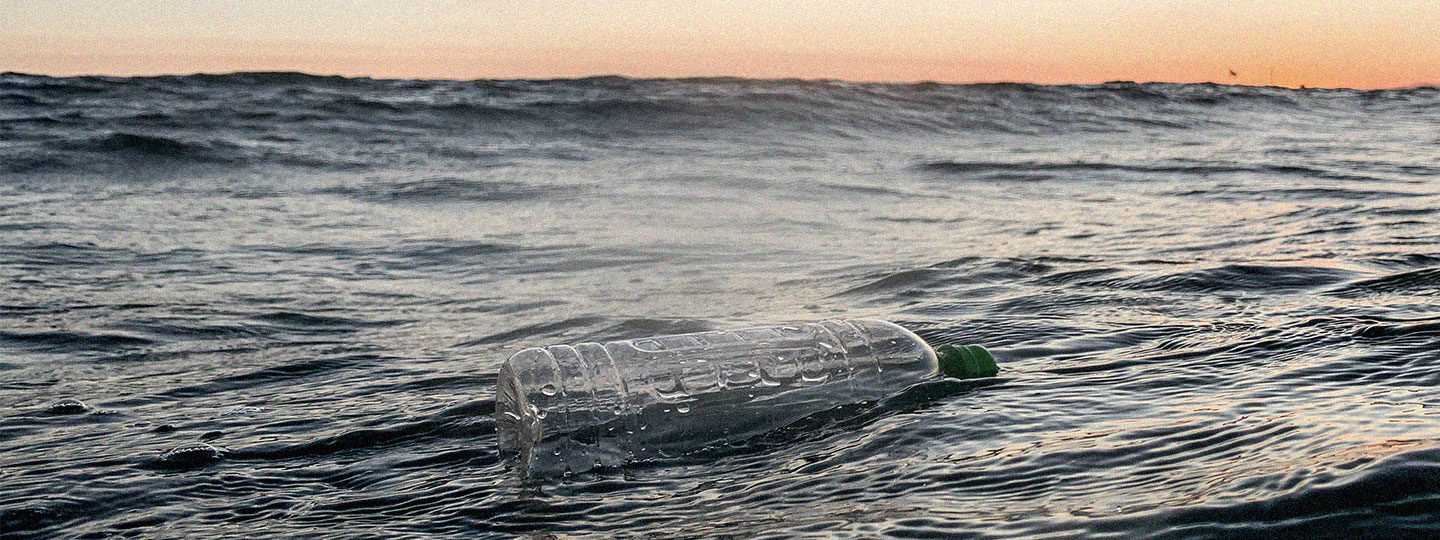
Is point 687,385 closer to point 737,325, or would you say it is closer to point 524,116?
point 737,325

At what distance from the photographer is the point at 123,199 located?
10016 mm


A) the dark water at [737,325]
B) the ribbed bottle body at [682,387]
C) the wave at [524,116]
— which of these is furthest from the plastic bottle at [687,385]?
the wave at [524,116]

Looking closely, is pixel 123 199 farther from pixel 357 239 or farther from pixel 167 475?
pixel 167 475

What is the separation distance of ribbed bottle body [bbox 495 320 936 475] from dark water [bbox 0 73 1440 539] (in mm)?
140

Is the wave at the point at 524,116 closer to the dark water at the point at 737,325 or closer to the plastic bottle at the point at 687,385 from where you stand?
the dark water at the point at 737,325

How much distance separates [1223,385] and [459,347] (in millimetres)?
2427

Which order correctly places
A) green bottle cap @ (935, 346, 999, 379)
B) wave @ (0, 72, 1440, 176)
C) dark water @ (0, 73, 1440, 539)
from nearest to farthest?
dark water @ (0, 73, 1440, 539), green bottle cap @ (935, 346, 999, 379), wave @ (0, 72, 1440, 176)

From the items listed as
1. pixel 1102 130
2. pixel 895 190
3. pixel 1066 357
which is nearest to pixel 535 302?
pixel 1066 357

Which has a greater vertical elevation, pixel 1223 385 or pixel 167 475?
pixel 1223 385

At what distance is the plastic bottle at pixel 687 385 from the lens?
2816 mm

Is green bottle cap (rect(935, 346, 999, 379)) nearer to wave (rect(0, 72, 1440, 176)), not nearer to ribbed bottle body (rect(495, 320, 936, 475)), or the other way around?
ribbed bottle body (rect(495, 320, 936, 475))

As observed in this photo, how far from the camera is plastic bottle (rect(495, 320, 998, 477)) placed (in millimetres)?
2816

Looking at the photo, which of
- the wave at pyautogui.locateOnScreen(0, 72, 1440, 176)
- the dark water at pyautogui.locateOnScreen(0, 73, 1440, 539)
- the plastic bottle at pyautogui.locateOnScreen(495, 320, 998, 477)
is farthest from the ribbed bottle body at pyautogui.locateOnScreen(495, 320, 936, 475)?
the wave at pyautogui.locateOnScreen(0, 72, 1440, 176)

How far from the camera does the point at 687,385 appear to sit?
10.5ft
